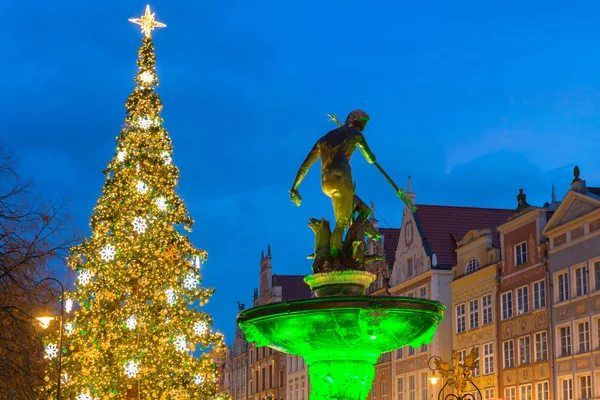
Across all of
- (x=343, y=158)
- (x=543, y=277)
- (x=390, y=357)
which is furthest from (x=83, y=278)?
(x=390, y=357)

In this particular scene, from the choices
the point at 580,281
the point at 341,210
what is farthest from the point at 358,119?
the point at 580,281

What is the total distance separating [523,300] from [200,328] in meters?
14.0

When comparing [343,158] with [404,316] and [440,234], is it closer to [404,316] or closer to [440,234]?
[404,316]

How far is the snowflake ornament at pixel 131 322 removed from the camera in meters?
34.2

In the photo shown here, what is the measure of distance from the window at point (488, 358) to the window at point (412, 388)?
781 cm

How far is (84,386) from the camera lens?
33.8 metres

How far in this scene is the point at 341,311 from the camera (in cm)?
1441

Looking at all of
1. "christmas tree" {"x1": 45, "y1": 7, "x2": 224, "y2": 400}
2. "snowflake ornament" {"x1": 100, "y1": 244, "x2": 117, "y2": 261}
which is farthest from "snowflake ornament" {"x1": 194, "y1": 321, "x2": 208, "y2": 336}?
"snowflake ornament" {"x1": 100, "y1": 244, "x2": 117, "y2": 261}

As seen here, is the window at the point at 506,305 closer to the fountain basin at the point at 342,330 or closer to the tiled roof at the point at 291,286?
the fountain basin at the point at 342,330

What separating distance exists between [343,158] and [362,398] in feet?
11.3

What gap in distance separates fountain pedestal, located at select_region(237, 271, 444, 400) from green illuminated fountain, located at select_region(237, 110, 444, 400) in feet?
0.04

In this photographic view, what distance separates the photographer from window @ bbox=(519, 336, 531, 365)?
41.8 meters

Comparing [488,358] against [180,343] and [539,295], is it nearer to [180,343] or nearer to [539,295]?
[539,295]

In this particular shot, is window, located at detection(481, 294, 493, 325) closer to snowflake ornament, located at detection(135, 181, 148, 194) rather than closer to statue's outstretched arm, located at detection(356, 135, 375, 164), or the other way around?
snowflake ornament, located at detection(135, 181, 148, 194)
